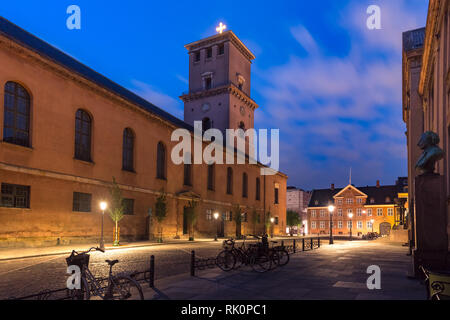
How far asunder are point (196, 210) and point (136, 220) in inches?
352

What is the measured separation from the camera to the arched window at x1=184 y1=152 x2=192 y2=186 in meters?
40.4

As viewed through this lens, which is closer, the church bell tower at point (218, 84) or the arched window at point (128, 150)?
the arched window at point (128, 150)

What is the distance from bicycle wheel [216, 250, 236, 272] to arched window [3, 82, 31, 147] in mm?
15931

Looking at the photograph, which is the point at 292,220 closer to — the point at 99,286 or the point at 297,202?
the point at 297,202

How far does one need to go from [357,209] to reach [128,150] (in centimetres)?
6280

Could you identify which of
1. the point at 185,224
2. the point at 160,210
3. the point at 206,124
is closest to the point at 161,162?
the point at 160,210

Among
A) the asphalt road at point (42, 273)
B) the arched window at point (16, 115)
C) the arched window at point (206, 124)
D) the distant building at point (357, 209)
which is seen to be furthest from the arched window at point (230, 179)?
the distant building at point (357, 209)

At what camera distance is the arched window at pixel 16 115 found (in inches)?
851

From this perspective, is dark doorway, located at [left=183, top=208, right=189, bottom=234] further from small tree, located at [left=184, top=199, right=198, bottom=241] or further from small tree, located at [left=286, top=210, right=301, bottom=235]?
small tree, located at [left=286, top=210, right=301, bottom=235]

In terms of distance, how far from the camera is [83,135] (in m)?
27.2

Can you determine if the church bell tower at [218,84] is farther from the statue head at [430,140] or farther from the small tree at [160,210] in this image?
the statue head at [430,140]

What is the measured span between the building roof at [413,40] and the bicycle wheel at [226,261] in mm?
23382
